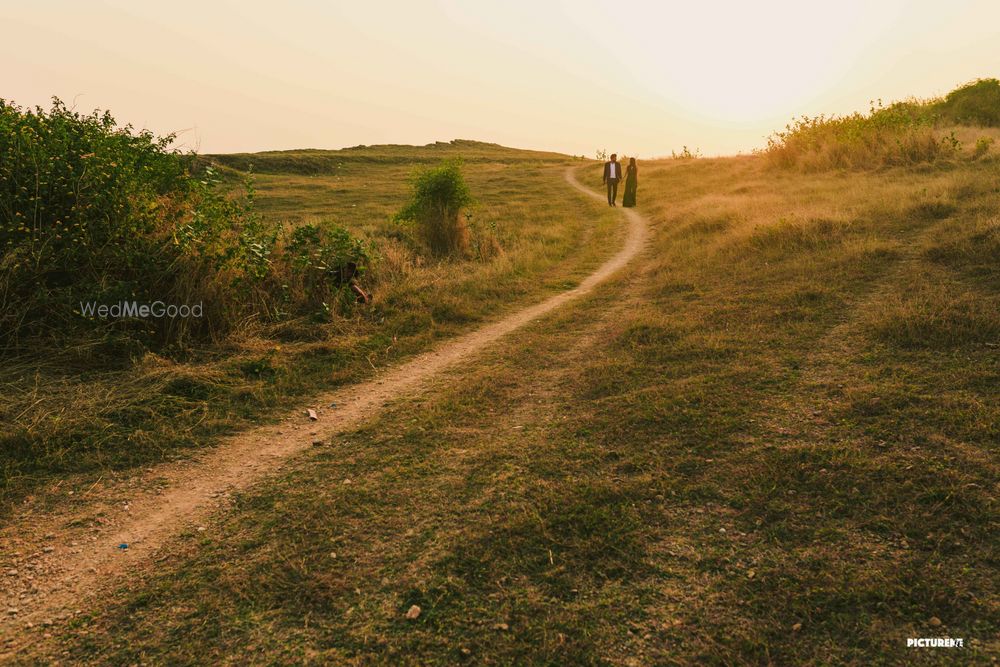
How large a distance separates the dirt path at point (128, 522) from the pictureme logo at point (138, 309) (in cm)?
242

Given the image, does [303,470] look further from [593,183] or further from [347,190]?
[593,183]

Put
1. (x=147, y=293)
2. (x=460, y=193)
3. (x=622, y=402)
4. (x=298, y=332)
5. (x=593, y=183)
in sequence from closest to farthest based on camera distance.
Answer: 1. (x=622, y=402)
2. (x=147, y=293)
3. (x=298, y=332)
4. (x=460, y=193)
5. (x=593, y=183)

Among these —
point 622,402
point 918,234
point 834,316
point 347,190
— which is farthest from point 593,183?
point 622,402

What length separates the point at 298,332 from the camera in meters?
8.38

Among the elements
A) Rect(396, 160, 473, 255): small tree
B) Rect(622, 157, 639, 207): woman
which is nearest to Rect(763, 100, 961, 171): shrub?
Rect(622, 157, 639, 207): woman

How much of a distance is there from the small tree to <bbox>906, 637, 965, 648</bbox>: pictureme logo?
42.4ft

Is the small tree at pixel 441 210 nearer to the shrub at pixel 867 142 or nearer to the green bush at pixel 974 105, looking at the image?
the shrub at pixel 867 142

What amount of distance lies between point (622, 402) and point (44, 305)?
6.78 m

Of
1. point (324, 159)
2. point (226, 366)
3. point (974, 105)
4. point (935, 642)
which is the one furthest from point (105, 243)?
point (324, 159)

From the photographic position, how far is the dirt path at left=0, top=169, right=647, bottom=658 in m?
3.64

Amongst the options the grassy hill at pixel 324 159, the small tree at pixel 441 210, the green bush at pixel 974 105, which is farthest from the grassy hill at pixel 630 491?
the grassy hill at pixel 324 159

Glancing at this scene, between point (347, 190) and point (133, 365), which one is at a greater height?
point (347, 190)

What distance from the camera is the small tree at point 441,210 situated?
15062mm

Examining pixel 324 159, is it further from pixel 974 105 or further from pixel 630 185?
pixel 974 105
